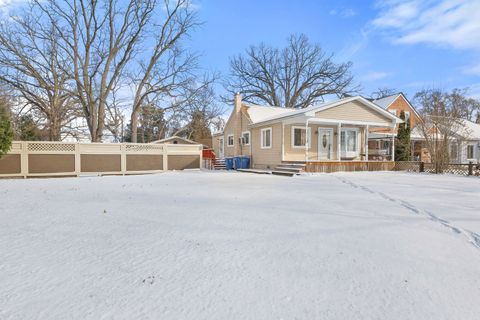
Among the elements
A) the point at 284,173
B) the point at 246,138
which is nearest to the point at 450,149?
the point at 284,173

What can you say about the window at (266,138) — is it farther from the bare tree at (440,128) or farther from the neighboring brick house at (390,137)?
the neighboring brick house at (390,137)

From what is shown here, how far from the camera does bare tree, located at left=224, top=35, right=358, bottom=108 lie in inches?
1305

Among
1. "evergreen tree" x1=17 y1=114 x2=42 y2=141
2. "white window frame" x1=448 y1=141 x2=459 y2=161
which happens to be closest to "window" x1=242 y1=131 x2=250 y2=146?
"white window frame" x1=448 y1=141 x2=459 y2=161

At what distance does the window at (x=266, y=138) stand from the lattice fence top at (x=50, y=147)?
9.86m

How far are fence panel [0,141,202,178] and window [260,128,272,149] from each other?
3.71 m

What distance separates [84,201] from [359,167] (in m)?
13.3

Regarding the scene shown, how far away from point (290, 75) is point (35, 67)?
25968 millimetres

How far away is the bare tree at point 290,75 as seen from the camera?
1305 inches

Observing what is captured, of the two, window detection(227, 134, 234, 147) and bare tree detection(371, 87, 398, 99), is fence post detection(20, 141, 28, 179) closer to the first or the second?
window detection(227, 134, 234, 147)

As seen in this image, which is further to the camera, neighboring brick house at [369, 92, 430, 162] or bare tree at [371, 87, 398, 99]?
bare tree at [371, 87, 398, 99]

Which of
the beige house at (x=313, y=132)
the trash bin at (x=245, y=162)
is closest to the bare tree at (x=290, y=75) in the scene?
the beige house at (x=313, y=132)

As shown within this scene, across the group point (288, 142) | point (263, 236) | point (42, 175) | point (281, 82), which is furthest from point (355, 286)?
point (281, 82)

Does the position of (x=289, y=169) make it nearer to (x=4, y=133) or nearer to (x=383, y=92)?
(x=4, y=133)

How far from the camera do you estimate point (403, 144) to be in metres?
17.5
